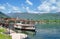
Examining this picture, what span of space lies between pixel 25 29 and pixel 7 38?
28660mm

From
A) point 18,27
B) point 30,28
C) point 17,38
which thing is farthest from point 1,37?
point 18,27

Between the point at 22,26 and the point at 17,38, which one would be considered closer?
the point at 17,38

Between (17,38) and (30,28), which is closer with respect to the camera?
(17,38)

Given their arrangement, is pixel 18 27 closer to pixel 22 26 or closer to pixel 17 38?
pixel 22 26

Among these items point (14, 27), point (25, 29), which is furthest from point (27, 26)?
point (14, 27)

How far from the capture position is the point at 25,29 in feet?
155

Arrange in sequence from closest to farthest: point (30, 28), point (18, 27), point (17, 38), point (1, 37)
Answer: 1. point (1, 37)
2. point (17, 38)
3. point (30, 28)
4. point (18, 27)

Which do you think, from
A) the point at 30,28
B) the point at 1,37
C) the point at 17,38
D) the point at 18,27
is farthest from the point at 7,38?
the point at 18,27

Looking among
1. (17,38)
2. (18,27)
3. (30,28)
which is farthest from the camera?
(18,27)

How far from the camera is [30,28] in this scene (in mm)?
46656

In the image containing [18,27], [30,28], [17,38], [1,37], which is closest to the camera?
[1,37]

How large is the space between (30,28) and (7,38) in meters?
28.1

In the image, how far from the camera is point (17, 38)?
67.1 feet

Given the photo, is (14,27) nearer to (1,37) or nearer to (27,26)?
(27,26)
